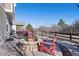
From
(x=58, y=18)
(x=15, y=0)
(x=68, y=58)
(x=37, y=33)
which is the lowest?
(x=68, y=58)

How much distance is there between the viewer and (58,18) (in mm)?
6000

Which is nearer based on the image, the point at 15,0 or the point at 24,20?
the point at 15,0

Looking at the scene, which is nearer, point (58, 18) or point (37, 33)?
point (58, 18)

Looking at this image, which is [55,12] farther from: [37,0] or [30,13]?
[37,0]

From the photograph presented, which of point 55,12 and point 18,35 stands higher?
point 55,12

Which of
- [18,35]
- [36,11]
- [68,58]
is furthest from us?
[18,35]

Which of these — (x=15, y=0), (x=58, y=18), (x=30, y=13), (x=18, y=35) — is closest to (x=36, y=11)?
(x=30, y=13)

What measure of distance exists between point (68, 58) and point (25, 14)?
72.6 inches

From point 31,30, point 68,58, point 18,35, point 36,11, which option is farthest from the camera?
point 18,35

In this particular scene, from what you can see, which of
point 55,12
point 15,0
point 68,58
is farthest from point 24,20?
point 68,58

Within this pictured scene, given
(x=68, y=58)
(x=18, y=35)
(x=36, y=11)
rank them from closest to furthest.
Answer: (x=68, y=58) < (x=36, y=11) < (x=18, y=35)

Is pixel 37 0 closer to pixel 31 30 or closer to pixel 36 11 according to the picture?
pixel 36 11

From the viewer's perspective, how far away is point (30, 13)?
588cm

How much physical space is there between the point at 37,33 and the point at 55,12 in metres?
0.88
